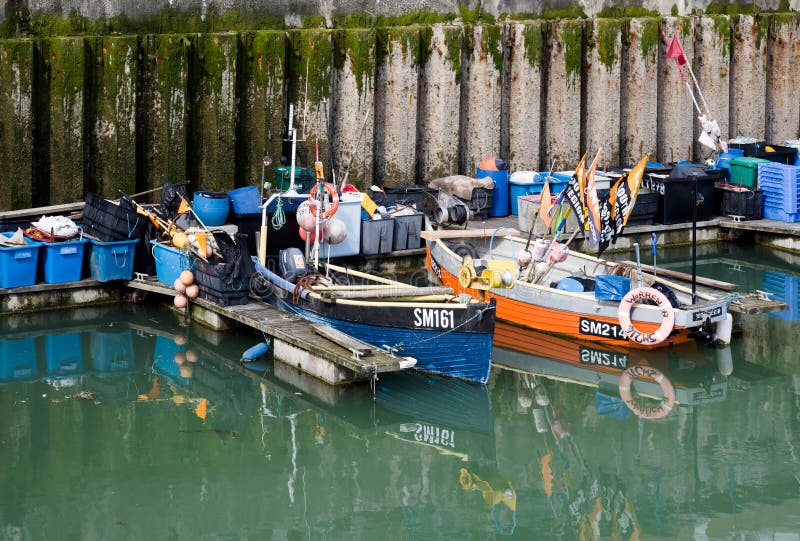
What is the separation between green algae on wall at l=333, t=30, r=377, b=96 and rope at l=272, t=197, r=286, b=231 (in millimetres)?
3821

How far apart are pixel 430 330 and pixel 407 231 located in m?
5.55

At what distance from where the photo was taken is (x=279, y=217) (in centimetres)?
1914

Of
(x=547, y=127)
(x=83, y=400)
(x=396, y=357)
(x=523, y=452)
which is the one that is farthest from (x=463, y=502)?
(x=547, y=127)

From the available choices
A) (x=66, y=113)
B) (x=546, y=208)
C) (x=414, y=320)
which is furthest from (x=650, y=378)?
(x=66, y=113)

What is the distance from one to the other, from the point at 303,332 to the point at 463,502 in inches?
154

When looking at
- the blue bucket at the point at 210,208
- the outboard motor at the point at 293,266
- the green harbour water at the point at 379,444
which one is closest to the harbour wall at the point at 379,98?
the blue bucket at the point at 210,208

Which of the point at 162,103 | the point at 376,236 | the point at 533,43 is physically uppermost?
the point at 533,43

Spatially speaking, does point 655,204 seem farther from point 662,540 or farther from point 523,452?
point 662,540

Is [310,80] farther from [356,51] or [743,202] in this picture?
[743,202]

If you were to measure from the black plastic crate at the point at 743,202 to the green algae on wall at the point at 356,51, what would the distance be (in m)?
6.64

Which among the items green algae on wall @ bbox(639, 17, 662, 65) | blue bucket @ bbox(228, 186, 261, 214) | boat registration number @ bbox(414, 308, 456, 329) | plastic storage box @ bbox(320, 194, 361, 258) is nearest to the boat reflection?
boat registration number @ bbox(414, 308, 456, 329)

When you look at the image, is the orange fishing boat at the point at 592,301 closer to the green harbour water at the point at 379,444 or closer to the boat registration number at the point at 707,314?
the boat registration number at the point at 707,314

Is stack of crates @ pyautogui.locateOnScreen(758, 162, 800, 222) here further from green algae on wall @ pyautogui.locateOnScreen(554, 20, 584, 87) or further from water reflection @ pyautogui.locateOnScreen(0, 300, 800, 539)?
water reflection @ pyautogui.locateOnScreen(0, 300, 800, 539)

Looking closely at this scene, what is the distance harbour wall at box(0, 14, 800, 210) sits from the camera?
20094 millimetres
